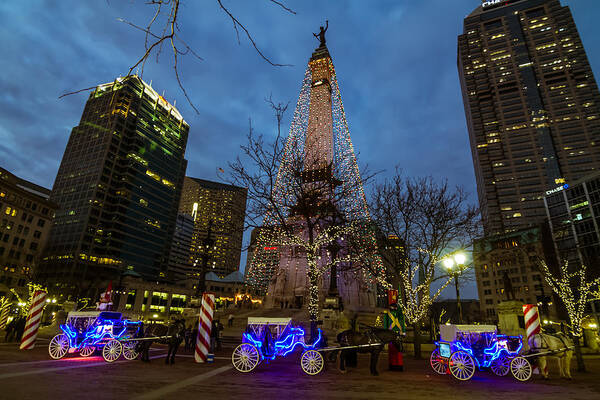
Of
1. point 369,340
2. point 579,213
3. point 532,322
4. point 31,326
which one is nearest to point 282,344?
point 369,340

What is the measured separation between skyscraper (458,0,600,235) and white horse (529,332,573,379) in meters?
97.1

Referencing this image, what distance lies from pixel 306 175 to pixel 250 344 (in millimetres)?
13167

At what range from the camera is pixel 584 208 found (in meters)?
74.2

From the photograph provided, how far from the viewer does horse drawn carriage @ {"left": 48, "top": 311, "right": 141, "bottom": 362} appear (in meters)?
9.73

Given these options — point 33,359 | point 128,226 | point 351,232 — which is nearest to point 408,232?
point 351,232

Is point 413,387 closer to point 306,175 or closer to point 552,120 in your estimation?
point 306,175

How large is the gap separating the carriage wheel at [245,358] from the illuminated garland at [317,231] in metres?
8.13

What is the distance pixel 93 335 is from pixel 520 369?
13.2m

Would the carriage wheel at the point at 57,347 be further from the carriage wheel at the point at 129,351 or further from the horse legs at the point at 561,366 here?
the horse legs at the point at 561,366

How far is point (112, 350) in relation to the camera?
9.62m

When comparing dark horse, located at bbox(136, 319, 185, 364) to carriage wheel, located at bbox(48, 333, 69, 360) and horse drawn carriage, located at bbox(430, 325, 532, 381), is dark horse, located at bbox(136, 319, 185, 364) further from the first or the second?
horse drawn carriage, located at bbox(430, 325, 532, 381)

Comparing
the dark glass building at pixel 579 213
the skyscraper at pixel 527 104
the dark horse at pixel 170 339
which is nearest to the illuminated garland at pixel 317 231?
the dark horse at pixel 170 339

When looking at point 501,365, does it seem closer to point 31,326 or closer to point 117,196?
point 31,326

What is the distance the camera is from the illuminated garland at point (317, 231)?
797 inches
